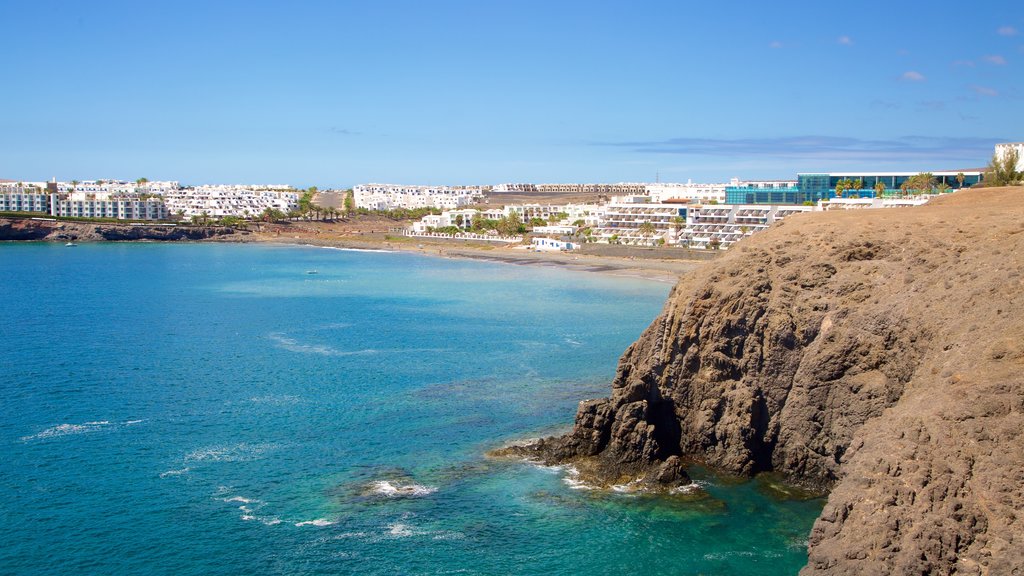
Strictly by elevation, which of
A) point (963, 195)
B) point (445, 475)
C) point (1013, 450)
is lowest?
point (445, 475)

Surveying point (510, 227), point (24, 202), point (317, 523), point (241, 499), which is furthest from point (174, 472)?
point (24, 202)

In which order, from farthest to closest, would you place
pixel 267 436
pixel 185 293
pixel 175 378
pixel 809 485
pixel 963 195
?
pixel 185 293 → pixel 175 378 → pixel 963 195 → pixel 267 436 → pixel 809 485

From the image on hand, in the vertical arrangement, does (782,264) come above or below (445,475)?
above

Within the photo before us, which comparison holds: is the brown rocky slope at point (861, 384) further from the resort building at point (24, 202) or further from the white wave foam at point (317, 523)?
the resort building at point (24, 202)

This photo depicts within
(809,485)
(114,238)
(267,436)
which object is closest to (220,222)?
(114,238)

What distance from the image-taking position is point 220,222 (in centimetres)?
18938

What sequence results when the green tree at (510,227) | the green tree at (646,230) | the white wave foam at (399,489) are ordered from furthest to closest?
the green tree at (510,227)
the green tree at (646,230)
the white wave foam at (399,489)

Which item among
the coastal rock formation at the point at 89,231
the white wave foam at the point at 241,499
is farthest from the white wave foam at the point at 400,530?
the coastal rock formation at the point at 89,231

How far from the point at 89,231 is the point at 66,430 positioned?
144943 millimetres

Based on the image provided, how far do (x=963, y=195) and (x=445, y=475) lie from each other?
89.2 ft

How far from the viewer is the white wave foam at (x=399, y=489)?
28.6 metres

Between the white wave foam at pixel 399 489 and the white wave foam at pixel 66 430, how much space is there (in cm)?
1355

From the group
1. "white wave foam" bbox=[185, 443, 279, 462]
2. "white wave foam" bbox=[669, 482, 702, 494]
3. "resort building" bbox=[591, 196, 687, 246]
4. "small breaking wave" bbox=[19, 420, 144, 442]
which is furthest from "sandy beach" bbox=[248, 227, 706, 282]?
"small breaking wave" bbox=[19, 420, 144, 442]

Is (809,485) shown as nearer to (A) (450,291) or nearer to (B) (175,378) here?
(B) (175,378)
